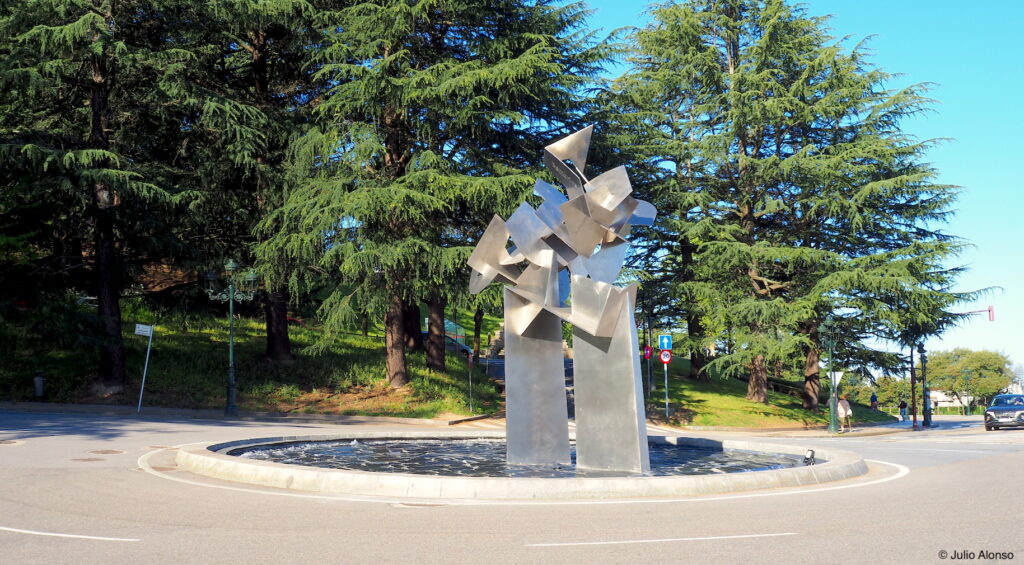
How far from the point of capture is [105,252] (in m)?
26.5

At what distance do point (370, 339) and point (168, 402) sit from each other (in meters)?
14.1

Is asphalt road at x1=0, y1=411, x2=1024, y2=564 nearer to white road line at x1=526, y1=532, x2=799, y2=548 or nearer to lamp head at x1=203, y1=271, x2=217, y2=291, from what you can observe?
white road line at x1=526, y1=532, x2=799, y2=548

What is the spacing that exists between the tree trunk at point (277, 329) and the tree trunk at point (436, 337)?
527cm

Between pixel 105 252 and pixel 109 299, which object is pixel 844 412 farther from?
pixel 105 252

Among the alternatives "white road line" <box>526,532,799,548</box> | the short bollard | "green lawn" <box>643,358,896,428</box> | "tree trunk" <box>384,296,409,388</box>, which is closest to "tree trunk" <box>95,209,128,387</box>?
the short bollard

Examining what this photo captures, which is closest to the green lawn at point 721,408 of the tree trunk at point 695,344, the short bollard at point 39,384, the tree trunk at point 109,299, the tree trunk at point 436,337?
the tree trunk at point 695,344

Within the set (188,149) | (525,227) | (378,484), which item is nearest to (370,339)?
(188,149)

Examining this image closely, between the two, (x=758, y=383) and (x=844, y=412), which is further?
(x=758, y=383)

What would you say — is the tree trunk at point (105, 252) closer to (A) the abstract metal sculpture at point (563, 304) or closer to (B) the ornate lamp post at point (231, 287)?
(B) the ornate lamp post at point (231, 287)

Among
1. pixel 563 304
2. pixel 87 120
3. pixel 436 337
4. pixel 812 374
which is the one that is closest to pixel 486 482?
pixel 563 304

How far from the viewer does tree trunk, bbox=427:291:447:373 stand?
31312mm

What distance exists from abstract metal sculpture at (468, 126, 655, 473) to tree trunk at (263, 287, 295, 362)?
18626mm

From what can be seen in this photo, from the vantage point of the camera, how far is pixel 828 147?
110 ft

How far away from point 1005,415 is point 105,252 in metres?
33.6
